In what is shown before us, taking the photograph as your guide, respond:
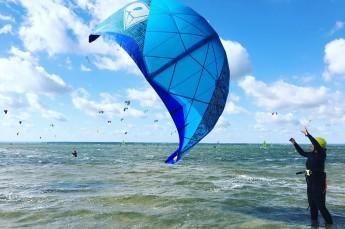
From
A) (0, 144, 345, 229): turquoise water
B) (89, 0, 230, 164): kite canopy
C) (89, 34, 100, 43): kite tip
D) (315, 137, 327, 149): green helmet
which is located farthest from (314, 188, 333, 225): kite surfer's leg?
(89, 34, 100, 43): kite tip

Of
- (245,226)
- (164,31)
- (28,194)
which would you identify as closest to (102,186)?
(28,194)

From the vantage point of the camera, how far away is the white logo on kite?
10188 millimetres

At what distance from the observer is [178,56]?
991cm

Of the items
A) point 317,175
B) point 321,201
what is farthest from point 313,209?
point 317,175

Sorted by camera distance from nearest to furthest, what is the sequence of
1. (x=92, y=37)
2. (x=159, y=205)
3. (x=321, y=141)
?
(x=92, y=37) < (x=321, y=141) < (x=159, y=205)

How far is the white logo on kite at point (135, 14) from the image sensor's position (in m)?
10.2

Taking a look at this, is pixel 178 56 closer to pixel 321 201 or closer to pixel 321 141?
pixel 321 141

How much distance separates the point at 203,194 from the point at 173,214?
4.28 metres

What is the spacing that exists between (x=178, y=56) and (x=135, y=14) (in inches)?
64.4

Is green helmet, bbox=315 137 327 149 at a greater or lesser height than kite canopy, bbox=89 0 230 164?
lesser

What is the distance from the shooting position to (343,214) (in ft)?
40.9

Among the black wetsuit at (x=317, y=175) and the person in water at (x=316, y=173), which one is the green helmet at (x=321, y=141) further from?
the black wetsuit at (x=317, y=175)

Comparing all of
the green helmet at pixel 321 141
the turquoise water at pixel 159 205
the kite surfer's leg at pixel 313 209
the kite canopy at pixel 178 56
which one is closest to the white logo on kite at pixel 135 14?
the kite canopy at pixel 178 56

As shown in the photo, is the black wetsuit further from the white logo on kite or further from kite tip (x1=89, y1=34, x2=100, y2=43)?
Result: kite tip (x1=89, y1=34, x2=100, y2=43)
